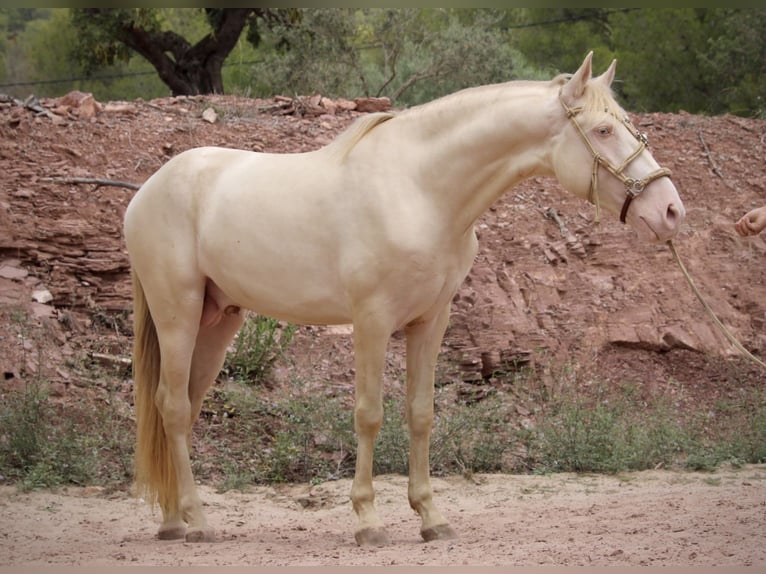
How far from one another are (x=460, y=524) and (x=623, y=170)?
2.22 metres

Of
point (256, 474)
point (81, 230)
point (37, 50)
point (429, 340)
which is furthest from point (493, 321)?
point (37, 50)

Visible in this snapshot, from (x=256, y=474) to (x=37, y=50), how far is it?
20098mm

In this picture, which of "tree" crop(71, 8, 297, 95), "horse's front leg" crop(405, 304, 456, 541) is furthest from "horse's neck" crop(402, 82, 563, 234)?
"tree" crop(71, 8, 297, 95)

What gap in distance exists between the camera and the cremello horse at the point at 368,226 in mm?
4805

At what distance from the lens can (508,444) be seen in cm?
758

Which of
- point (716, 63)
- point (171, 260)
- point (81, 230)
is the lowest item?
point (171, 260)

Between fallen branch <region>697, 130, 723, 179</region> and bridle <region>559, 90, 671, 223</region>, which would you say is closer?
bridle <region>559, 90, 671, 223</region>

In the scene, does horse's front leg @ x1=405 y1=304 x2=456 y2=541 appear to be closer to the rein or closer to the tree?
the rein

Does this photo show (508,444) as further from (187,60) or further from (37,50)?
(37,50)

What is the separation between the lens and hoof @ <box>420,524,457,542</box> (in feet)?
17.2

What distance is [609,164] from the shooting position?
4.70 m

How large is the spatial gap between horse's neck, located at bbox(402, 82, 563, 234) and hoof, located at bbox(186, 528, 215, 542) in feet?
6.96

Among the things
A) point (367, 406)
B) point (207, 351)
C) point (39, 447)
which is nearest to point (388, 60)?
point (39, 447)

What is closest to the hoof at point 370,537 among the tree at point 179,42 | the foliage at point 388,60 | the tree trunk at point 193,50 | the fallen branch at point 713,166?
the fallen branch at point 713,166
